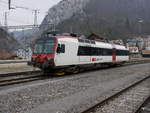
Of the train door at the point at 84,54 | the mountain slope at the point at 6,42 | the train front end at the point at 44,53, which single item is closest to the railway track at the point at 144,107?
the train front end at the point at 44,53

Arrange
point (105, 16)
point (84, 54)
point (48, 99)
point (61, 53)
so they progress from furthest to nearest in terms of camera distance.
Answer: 1. point (105, 16)
2. point (84, 54)
3. point (61, 53)
4. point (48, 99)

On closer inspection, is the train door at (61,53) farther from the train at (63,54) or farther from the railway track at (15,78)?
the railway track at (15,78)

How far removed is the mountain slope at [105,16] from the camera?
111 metres

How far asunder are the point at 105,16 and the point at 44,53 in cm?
11774

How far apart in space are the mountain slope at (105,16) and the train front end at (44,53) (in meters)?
89.2

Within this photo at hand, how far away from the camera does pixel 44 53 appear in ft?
55.1

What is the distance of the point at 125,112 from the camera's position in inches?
288

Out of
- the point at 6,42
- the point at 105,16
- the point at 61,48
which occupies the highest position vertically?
the point at 105,16

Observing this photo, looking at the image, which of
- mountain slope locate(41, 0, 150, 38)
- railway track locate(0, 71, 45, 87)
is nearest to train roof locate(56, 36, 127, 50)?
railway track locate(0, 71, 45, 87)

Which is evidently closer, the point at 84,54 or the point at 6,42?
the point at 84,54

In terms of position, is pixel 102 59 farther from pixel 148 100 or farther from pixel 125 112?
pixel 125 112

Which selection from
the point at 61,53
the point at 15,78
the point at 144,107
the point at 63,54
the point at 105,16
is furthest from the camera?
the point at 105,16

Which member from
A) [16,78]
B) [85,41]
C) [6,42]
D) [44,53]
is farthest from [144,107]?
[6,42]

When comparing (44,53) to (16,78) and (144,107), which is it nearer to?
(16,78)
